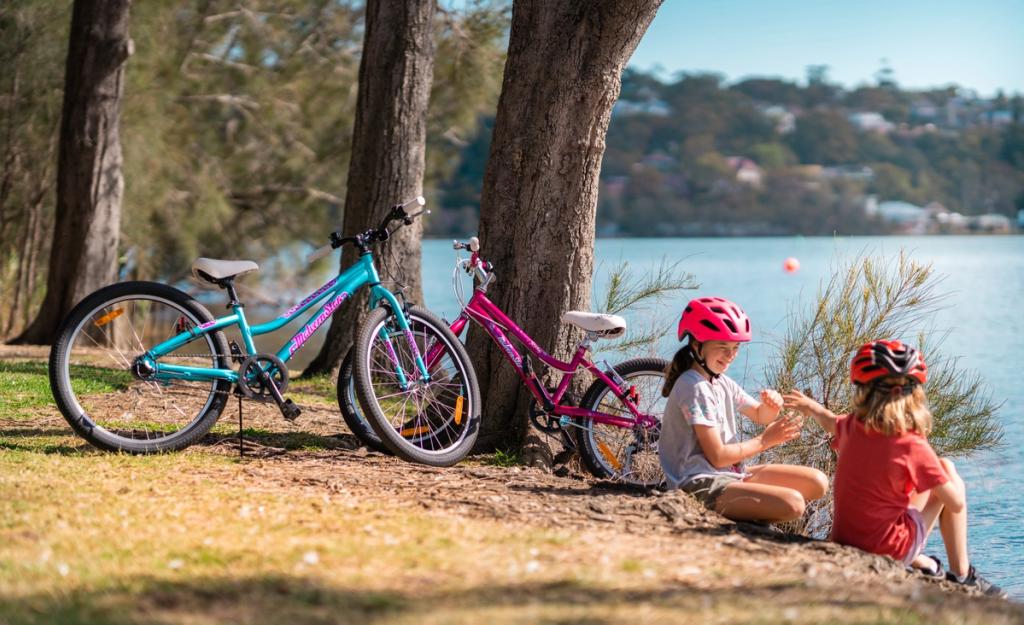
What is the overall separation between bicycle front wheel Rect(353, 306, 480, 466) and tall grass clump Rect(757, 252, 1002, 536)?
1.86m

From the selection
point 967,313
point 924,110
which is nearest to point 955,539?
point 967,313

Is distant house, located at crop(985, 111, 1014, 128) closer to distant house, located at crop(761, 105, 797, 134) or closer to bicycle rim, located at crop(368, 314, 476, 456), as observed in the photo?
distant house, located at crop(761, 105, 797, 134)

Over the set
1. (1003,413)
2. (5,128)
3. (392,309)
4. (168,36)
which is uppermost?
(168,36)

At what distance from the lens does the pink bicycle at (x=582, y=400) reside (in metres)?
5.93

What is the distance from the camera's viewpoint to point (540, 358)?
6035 millimetres

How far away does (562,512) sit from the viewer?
15.6ft

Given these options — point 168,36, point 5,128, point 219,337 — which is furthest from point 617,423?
point 168,36

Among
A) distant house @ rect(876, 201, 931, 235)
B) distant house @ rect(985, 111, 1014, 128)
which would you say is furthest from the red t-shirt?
distant house @ rect(985, 111, 1014, 128)

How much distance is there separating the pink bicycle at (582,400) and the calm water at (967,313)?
38 centimetres

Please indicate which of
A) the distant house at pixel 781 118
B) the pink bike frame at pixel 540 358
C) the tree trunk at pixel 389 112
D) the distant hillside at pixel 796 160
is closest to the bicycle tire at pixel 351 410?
the pink bike frame at pixel 540 358

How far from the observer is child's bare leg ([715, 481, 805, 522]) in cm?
484

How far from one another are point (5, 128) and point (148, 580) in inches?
530

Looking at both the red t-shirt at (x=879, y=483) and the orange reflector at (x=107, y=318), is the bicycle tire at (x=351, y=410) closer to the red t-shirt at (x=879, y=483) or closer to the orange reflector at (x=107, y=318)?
the orange reflector at (x=107, y=318)

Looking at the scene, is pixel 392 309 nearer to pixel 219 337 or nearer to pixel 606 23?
pixel 219 337
